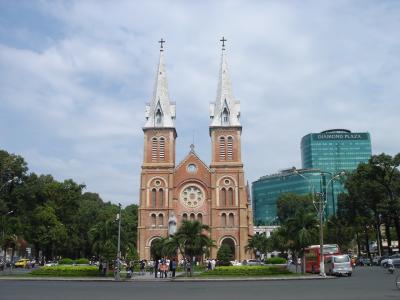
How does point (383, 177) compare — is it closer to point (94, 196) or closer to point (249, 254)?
point (249, 254)

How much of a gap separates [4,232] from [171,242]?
25.5 m

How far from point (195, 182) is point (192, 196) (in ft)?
7.37

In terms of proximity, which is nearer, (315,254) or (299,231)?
(299,231)

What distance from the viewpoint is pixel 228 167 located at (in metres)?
74.7

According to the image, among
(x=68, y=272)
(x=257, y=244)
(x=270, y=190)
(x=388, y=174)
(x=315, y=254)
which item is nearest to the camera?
(x=68, y=272)

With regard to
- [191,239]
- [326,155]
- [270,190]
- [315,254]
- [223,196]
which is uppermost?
[326,155]

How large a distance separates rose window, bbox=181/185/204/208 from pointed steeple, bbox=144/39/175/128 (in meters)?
10.8

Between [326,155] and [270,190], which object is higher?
[326,155]

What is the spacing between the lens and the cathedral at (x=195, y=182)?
71938mm

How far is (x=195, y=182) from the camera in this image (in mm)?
74625

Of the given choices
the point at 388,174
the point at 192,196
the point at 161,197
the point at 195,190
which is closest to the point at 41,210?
the point at 161,197

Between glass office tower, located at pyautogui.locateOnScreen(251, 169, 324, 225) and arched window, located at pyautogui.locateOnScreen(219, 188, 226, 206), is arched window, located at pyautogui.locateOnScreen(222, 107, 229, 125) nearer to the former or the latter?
arched window, located at pyautogui.locateOnScreen(219, 188, 226, 206)

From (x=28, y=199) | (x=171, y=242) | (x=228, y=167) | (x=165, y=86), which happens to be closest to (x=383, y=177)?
(x=228, y=167)

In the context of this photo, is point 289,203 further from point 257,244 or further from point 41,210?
point 41,210
